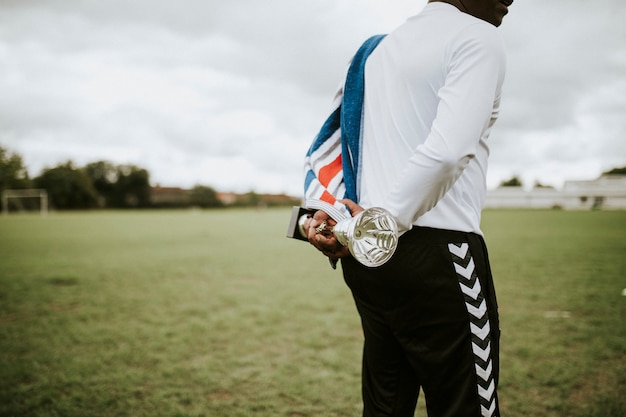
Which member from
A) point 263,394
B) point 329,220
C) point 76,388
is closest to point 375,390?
point 329,220

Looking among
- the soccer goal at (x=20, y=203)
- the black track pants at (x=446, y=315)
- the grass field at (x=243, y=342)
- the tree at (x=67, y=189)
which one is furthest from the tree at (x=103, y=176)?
the black track pants at (x=446, y=315)

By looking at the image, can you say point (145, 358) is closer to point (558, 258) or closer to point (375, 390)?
point (375, 390)

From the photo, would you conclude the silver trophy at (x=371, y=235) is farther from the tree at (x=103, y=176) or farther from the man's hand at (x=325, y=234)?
the tree at (x=103, y=176)

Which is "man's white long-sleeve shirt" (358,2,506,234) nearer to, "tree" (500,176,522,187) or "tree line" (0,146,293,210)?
"tree line" (0,146,293,210)

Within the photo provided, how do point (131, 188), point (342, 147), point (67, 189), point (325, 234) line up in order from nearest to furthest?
point (325, 234) → point (342, 147) → point (67, 189) → point (131, 188)

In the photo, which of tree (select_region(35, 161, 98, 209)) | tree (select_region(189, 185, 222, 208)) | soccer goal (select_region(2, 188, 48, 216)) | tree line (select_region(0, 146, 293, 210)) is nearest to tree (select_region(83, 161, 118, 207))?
tree line (select_region(0, 146, 293, 210))

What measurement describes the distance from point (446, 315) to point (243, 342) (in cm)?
335

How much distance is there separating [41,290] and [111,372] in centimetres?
446

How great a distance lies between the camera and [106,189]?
83312 mm

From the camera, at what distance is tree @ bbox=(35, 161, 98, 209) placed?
6925cm

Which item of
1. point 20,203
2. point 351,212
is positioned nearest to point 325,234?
point 351,212

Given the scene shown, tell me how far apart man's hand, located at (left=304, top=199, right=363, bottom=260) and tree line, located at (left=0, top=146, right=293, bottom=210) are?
246ft

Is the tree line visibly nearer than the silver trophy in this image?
No

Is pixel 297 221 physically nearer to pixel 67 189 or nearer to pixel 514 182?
pixel 67 189
